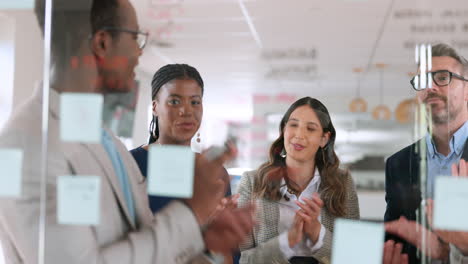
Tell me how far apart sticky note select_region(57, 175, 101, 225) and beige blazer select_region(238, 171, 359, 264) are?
1.41 ft

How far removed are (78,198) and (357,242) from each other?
32.0 inches

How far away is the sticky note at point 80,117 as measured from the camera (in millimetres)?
1394

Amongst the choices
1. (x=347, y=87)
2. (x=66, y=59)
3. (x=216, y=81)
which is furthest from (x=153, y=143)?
(x=347, y=87)

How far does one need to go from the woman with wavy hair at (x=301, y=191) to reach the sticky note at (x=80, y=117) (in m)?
0.48

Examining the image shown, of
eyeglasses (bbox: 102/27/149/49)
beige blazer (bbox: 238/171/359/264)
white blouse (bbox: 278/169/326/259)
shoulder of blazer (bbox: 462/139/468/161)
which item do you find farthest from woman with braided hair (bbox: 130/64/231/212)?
shoulder of blazer (bbox: 462/139/468/161)

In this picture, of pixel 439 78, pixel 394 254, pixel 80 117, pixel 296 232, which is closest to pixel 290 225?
pixel 296 232

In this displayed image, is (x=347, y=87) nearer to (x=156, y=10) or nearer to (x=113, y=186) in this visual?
Answer: (x=156, y=10)

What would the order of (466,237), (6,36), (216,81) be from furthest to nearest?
(6,36) → (216,81) → (466,237)

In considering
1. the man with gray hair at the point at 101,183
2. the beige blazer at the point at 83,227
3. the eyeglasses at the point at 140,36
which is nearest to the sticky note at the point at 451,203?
the man with gray hair at the point at 101,183

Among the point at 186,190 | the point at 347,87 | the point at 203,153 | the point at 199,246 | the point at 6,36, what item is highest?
the point at 6,36

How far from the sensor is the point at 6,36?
1.55 metres

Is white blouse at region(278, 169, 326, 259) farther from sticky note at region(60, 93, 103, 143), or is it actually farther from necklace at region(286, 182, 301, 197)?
sticky note at region(60, 93, 103, 143)

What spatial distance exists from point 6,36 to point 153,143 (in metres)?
0.65

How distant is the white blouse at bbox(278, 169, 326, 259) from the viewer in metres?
1.28
